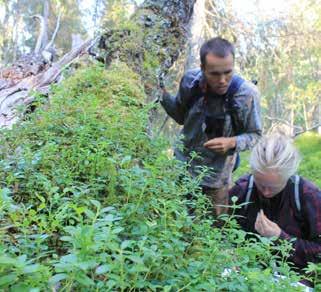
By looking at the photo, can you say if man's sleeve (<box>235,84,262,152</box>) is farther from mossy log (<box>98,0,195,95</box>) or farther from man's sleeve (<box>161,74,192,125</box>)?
mossy log (<box>98,0,195,95</box>)

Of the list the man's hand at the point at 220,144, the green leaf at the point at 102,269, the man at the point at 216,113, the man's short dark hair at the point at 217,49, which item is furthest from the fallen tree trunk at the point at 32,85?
the green leaf at the point at 102,269

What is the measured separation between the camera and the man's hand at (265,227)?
332 cm

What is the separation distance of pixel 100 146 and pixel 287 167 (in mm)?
1433

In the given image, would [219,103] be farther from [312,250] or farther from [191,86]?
[312,250]

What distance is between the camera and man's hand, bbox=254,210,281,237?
332 cm

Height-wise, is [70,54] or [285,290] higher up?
[70,54]

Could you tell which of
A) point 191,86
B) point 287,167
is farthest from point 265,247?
point 191,86

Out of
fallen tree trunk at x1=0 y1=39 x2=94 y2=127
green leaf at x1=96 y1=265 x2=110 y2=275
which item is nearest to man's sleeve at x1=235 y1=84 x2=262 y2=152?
fallen tree trunk at x1=0 y1=39 x2=94 y2=127

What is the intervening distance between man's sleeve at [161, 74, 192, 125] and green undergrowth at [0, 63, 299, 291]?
0.73 meters

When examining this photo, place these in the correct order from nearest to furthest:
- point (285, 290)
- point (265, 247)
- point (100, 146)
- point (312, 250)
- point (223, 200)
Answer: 1. point (285, 290)
2. point (265, 247)
3. point (100, 146)
4. point (312, 250)
5. point (223, 200)

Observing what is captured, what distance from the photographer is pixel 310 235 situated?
3.49m

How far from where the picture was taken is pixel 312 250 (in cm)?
335

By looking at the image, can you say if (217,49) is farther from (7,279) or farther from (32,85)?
(7,279)

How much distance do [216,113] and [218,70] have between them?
0.42 m
